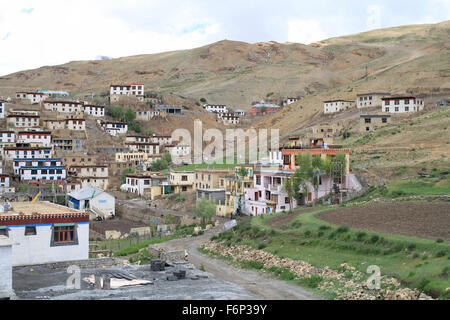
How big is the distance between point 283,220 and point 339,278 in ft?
50.0

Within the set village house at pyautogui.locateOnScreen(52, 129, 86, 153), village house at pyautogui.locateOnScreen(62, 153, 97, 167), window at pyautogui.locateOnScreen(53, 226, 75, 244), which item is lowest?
window at pyautogui.locateOnScreen(53, 226, 75, 244)

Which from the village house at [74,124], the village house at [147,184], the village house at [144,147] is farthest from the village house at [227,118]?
the village house at [147,184]

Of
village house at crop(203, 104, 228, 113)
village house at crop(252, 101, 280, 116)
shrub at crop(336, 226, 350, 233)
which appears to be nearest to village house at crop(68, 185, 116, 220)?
shrub at crop(336, 226, 350, 233)

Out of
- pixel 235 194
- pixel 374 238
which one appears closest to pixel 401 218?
pixel 374 238

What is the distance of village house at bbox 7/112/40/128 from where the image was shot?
9731cm

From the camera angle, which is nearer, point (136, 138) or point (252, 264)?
point (252, 264)

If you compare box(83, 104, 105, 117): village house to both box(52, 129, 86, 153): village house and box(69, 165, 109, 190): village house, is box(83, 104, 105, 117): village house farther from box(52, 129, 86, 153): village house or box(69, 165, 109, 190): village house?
box(69, 165, 109, 190): village house

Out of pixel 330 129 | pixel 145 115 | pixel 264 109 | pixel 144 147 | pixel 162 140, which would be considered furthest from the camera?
pixel 264 109

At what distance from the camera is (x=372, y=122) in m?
82.6

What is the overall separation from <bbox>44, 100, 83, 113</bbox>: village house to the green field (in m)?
74.3

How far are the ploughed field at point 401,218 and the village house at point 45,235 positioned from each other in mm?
15923

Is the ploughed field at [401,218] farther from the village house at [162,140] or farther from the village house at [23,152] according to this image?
the village house at [162,140]

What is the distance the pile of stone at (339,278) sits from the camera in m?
22.6

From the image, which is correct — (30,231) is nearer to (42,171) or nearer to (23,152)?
(42,171)
